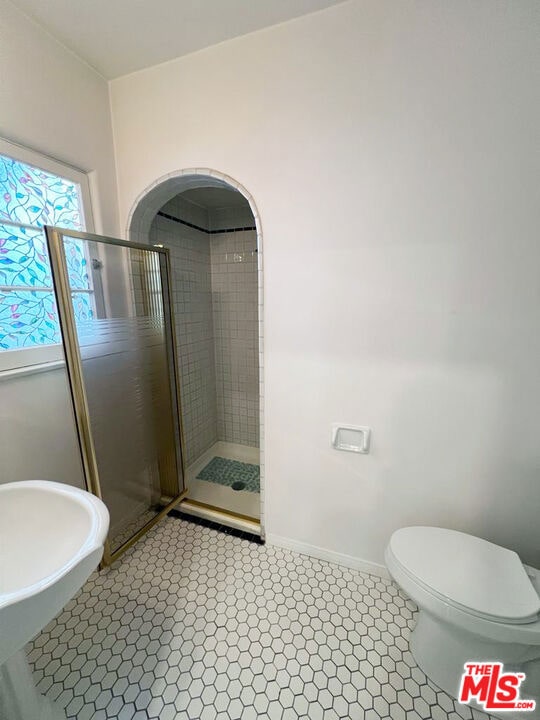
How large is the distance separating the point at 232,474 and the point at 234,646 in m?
1.25

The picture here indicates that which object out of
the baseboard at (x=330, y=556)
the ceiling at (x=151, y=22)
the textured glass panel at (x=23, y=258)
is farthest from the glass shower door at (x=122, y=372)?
the ceiling at (x=151, y=22)

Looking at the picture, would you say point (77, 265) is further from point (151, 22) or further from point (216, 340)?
point (216, 340)

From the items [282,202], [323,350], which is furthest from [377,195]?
[323,350]

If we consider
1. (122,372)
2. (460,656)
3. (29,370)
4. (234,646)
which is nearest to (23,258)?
(29,370)

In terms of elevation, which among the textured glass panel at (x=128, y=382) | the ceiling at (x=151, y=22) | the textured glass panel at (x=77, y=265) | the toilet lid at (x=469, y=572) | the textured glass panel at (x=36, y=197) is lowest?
the toilet lid at (x=469, y=572)

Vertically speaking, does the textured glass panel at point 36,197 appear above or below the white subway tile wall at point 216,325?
above

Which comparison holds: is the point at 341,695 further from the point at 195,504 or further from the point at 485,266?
the point at 485,266

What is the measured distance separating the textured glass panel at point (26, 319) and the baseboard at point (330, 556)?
5.22 feet

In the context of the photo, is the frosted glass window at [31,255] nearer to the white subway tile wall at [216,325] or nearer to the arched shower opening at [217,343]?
the arched shower opening at [217,343]

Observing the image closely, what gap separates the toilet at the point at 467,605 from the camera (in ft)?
2.89

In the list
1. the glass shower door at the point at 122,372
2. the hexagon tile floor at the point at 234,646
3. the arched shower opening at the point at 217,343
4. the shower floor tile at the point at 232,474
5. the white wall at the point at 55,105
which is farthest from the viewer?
the shower floor tile at the point at 232,474

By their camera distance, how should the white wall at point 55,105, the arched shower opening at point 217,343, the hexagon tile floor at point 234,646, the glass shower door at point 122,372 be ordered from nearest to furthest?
the hexagon tile floor at point 234,646 < the white wall at point 55,105 < the glass shower door at point 122,372 < the arched shower opening at point 217,343

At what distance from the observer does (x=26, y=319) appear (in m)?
1.25

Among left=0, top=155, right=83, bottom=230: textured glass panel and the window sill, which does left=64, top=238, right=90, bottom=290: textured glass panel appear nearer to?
left=0, top=155, right=83, bottom=230: textured glass panel
